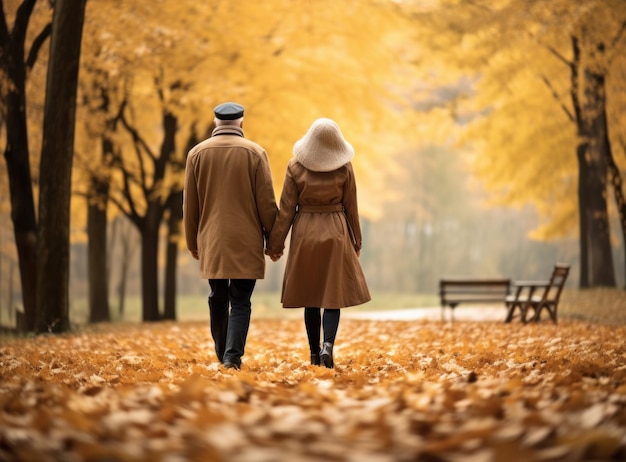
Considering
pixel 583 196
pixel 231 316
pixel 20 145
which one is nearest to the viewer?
→ pixel 231 316

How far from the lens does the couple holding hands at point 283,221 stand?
20.0ft

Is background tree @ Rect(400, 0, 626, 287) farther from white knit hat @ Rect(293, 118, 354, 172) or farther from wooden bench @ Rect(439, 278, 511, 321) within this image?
white knit hat @ Rect(293, 118, 354, 172)

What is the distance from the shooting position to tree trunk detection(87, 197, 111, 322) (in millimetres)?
17672

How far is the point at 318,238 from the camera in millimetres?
6125

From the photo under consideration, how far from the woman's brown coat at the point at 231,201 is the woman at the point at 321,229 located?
181mm

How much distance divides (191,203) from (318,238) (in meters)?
1.12

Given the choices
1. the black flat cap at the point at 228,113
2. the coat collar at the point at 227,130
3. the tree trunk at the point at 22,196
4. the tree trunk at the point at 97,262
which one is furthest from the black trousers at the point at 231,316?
the tree trunk at the point at 97,262

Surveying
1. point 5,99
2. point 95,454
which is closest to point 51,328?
point 5,99

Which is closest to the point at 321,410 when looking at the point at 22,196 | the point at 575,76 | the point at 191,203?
→ the point at 191,203

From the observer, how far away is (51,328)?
35.9 feet

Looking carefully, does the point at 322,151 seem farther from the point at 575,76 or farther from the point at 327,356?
the point at 575,76

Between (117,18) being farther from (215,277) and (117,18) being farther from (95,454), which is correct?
(95,454)

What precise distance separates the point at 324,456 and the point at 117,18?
35.1 ft

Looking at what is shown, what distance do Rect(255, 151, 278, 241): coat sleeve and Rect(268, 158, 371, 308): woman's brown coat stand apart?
8 cm
